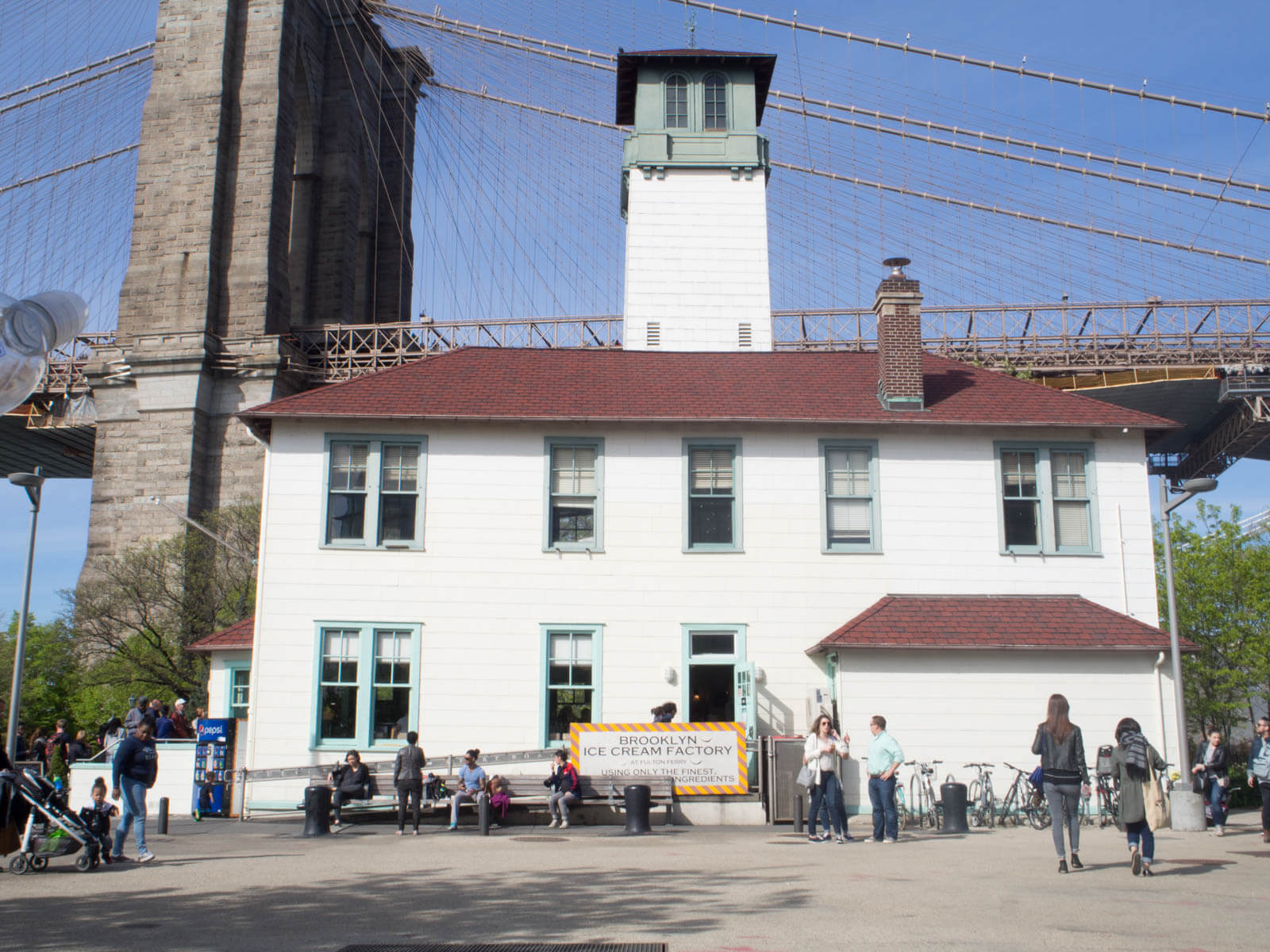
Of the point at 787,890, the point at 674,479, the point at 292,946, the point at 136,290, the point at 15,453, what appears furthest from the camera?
the point at 15,453

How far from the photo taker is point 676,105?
31719 mm

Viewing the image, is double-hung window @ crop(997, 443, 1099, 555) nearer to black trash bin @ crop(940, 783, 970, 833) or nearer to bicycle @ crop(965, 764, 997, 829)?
bicycle @ crop(965, 764, 997, 829)

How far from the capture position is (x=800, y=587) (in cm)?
2056

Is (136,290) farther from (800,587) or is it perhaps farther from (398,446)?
(800,587)

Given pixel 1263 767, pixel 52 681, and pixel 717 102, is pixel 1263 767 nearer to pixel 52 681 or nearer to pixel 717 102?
pixel 717 102

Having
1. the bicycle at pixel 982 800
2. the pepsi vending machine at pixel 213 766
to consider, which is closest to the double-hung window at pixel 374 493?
the pepsi vending machine at pixel 213 766

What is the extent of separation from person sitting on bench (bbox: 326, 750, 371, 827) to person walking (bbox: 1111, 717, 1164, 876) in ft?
36.2

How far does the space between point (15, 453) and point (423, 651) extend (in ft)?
174

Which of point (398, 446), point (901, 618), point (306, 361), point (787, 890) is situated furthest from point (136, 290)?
point (787, 890)

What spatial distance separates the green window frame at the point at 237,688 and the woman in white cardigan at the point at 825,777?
1187cm

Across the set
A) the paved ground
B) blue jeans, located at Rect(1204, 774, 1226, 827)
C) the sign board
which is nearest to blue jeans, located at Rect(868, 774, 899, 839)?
the paved ground

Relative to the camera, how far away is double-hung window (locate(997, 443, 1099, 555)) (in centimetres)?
2086

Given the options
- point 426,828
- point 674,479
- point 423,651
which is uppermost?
point 674,479

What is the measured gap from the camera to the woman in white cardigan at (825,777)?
49.7 feet
